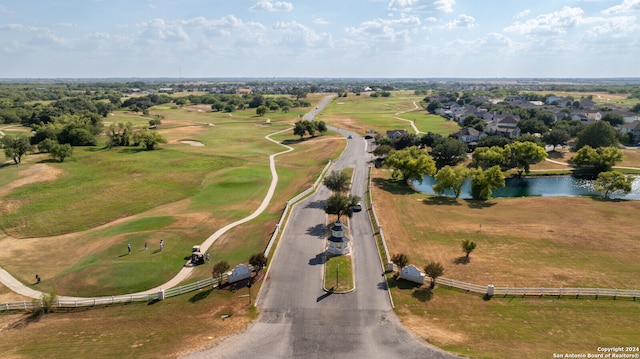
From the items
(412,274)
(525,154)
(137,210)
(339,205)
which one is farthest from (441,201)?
(137,210)

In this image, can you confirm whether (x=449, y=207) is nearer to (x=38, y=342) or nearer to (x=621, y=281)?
(x=621, y=281)

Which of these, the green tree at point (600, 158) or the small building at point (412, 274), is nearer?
the small building at point (412, 274)

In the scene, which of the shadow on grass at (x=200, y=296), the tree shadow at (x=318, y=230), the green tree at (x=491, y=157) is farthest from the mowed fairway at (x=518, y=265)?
the green tree at (x=491, y=157)

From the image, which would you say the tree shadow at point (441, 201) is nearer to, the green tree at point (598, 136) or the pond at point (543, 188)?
the pond at point (543, 188)

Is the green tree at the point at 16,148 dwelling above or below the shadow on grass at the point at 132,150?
above

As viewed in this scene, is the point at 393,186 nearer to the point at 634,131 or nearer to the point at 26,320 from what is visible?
the point at 26,320

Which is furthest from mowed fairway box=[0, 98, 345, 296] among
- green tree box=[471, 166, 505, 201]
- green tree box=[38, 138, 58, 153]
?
green tree box=[471, 166, 505, 201]
